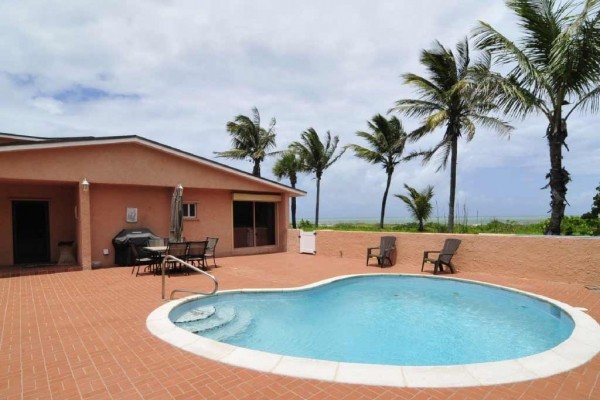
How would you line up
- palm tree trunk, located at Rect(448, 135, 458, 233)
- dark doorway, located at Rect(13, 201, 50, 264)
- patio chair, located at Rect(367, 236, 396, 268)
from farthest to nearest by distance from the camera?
palm tree trunk, located at Rect(448, 135, 458, 233), patio chair, located at Rect(367, 236, 396, 268), dark doorway, located at Rect(13, 201, 50, 264)

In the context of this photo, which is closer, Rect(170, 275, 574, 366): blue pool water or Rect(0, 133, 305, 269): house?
Rect(170, 275, 574, 366): blue pool water

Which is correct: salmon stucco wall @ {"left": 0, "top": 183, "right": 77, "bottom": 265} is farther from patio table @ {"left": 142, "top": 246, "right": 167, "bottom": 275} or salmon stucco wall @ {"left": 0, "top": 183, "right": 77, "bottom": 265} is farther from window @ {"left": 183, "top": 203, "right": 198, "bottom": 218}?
patio table @ {"left": 142, "top": 246, "right": 167, "bottom": 275}

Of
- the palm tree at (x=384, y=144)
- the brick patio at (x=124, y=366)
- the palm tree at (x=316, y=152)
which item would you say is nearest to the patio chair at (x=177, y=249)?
the brick patio at (x=124, y=366)

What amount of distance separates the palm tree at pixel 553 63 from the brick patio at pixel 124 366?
427 centimetres

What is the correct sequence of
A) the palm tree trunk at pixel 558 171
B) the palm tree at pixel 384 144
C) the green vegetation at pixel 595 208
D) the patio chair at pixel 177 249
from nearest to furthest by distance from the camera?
the palm tree trunk at pixel 558 171
the patio chair at pixel 177 249
the green vegetation at pixel 595 208
the palm tree at pixel 384 144

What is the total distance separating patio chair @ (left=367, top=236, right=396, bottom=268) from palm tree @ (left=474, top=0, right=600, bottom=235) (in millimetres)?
4989

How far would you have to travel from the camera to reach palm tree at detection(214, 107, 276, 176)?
89.1 ft

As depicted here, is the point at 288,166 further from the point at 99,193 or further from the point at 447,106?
the point at 99,193

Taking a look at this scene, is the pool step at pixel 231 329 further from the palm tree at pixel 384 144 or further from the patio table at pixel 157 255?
the palm tree at pixel 384 144

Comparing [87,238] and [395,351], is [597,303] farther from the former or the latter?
[87,238]

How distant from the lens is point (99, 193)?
12.2 m

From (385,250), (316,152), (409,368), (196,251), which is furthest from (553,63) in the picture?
(316,152)

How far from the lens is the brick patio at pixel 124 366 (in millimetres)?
3338

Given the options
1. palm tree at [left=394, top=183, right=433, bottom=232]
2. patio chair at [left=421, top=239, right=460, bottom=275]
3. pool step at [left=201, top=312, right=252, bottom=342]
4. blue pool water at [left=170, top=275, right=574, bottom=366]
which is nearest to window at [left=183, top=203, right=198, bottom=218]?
blue pool water at [left=170, top=275, right=574, bottom=366]
